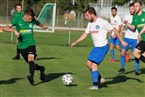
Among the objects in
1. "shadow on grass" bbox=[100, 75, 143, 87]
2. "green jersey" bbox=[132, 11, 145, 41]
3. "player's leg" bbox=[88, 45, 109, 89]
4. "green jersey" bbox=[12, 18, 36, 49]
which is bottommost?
"shadow on grass" bbox=[100, 75, 143, 87]

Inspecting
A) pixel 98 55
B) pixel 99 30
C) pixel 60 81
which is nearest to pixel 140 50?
pixel 98 55

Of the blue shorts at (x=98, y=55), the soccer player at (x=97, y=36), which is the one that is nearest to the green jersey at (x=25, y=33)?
the soccer player at (x=97, y=36)

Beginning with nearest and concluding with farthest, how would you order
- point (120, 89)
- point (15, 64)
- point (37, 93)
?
point (37, 93) < point (120, 89) < point (15, 64)

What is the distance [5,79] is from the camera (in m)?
12.8

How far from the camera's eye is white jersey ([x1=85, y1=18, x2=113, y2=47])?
11203 millimetres

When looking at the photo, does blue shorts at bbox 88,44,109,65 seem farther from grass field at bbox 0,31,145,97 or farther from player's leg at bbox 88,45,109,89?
grass field at bbox 0,31,145,97

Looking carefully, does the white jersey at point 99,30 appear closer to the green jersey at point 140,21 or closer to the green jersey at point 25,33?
the green jersey at point 25,33

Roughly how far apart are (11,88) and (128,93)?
9.27 ft

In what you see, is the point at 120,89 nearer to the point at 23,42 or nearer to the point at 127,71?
the point at 23,42

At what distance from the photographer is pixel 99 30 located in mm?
11219

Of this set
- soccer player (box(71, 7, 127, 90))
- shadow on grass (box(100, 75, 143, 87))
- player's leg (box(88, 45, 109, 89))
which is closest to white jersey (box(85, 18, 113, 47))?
soccer player (box(71, 7, 127, 90))

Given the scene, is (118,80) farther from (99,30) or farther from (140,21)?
(99,30)

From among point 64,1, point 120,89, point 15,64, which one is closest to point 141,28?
point 120,89

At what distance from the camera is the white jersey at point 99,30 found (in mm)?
11203
